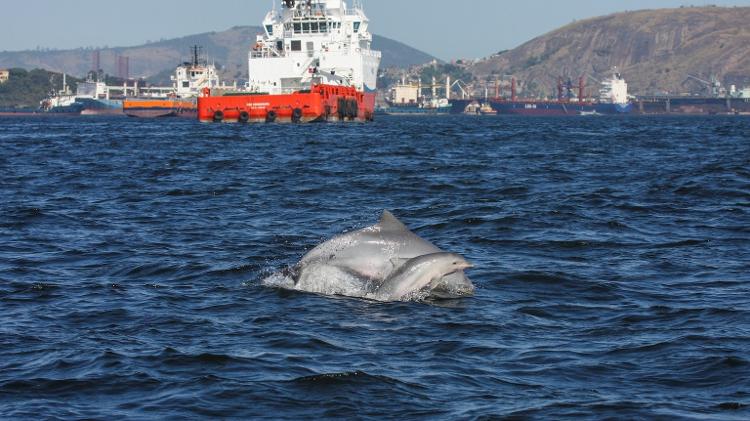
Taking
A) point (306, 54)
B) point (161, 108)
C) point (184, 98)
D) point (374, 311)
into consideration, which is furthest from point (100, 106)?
point (374, 311)

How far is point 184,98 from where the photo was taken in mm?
145750

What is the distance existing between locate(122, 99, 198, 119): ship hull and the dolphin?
13226 centimetres

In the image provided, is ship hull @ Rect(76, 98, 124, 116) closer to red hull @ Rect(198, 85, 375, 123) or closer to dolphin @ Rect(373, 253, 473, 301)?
red hull @ Rect(198, 85, 375, 123)

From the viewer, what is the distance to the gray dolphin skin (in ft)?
44.2

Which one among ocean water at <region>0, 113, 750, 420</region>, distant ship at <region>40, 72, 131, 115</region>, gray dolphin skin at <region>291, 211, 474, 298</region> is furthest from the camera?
distant ship at <region>40, 72, 131, 115</region>

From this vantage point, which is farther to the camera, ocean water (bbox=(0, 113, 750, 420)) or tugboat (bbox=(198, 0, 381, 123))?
tugboat (bbox=(198, 0, 381, 123))

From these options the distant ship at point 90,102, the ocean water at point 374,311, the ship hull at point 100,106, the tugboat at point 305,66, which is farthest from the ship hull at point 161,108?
the ocean water at point 374,311

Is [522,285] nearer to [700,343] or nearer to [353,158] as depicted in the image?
[700,343]

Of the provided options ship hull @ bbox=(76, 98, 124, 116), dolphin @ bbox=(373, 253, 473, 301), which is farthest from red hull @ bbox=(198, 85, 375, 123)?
ship hull @ bbox=(76, 98, 124, 116)

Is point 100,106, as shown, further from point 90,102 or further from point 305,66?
point 305,66

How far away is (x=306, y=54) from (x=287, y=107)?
11.5 m

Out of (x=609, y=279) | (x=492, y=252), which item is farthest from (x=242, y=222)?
(x=609, y=279)

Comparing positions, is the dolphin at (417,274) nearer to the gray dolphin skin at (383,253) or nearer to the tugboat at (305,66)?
the gray dolphin skin at (383,253)

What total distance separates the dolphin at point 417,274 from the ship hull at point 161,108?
13226 cm
